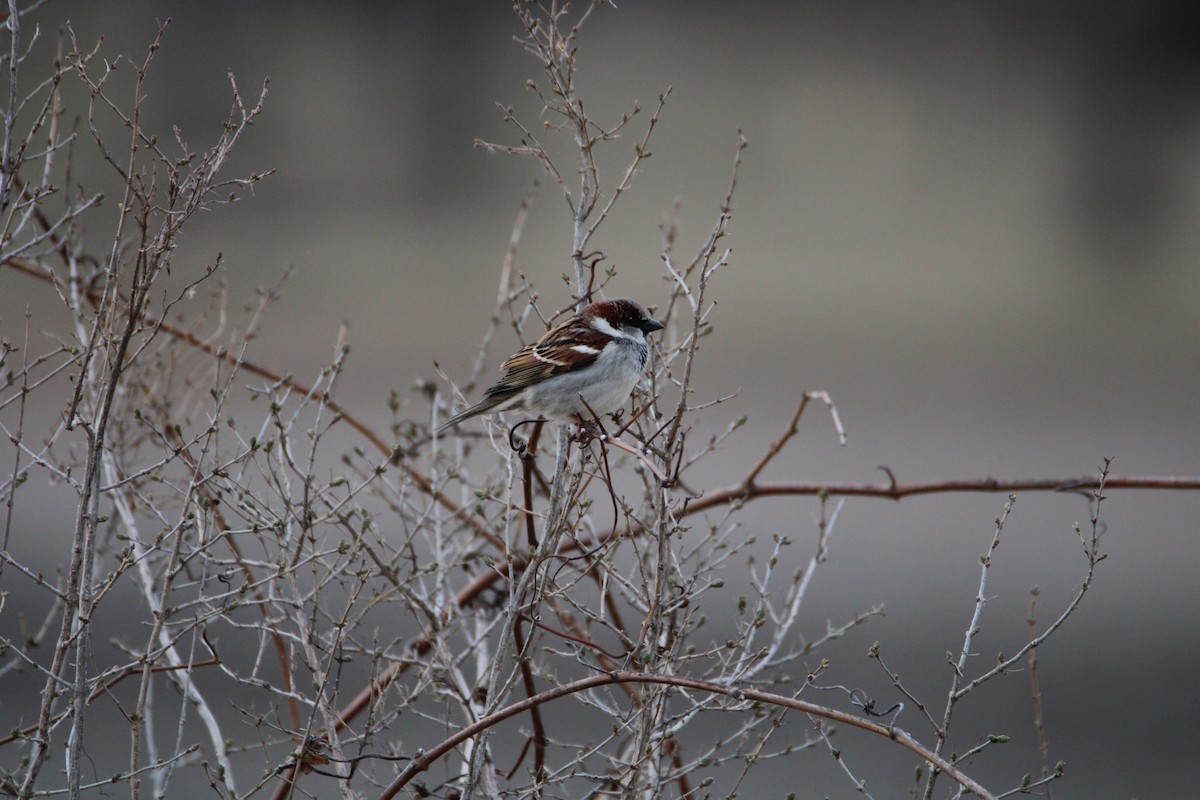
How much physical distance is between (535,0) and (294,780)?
178cm

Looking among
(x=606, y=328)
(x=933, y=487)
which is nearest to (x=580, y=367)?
(x=606, y=328)

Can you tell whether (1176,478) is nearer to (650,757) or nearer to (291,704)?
(650,757)

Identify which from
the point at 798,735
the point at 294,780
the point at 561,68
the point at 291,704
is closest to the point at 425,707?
the point at 798,735

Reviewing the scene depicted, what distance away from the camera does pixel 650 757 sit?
6.76ft

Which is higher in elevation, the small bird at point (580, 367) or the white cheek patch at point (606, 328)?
the white cheek patch at point (606, 328)

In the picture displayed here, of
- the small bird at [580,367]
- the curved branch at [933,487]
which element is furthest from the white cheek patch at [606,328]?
the curved branch at [933,487]

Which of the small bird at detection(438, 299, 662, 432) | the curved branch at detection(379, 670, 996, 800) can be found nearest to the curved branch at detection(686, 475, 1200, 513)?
the small bird at detection(438, 299, 662, 432)

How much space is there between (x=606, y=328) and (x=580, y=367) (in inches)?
6.7

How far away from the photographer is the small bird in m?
3.23

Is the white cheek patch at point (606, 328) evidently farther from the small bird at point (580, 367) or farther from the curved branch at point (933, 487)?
the curved branch at point (933, 487)

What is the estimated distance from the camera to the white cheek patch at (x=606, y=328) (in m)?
3.41

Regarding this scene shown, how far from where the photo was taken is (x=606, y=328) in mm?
3438

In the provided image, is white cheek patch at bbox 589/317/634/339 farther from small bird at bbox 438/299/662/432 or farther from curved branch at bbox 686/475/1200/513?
curved branch at bbox 686/475/1200/513

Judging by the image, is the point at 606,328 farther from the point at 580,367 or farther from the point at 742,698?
the point at 742,698
